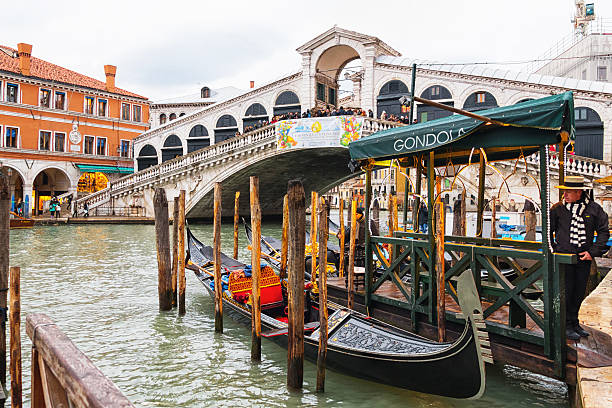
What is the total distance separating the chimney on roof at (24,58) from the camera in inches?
843

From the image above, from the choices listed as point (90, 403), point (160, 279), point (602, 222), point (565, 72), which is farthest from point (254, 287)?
point (565, 72)

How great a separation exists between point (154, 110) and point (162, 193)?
28465 mm

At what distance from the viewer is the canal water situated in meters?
3.93

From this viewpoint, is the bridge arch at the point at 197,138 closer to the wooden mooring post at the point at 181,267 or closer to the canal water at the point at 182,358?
the canal water at the point at 182,358

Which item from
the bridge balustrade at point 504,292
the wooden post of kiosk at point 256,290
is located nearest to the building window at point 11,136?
the wooden post of kiosk at point 256,290

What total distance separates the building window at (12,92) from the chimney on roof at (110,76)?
445 centimetres

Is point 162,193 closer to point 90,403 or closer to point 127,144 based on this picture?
point 90,403

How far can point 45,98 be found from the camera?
22.2 m

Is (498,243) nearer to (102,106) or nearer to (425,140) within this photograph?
(425,140)

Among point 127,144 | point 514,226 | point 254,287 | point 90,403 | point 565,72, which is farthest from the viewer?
point 127,144

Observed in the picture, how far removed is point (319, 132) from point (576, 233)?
12574mm

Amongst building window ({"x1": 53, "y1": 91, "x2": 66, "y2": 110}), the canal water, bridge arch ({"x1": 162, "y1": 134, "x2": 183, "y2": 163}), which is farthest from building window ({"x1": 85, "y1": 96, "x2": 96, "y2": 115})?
the canal water

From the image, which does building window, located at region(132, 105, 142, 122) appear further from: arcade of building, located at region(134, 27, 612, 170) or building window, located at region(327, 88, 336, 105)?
building window, located at region(327, 88, 336, 105)

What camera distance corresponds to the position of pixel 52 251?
12.2m
